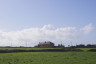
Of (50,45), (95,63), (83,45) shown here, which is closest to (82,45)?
(83,45)

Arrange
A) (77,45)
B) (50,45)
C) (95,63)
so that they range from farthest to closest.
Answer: (50,45)
(77,45)
(95,63)

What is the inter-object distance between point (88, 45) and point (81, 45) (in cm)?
685

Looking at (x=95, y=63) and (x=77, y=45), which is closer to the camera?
(x=95, y=63)

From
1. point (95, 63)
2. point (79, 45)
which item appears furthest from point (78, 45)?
point (95, 63)

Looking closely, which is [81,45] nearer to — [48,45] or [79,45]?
[79,45]

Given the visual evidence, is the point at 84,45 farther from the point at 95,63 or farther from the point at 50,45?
the point at 95,63

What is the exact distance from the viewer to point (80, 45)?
618ft

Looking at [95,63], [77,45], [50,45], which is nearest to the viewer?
[95,63]

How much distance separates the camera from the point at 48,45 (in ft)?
654

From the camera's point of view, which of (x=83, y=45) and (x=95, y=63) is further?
(x=83, y=45)

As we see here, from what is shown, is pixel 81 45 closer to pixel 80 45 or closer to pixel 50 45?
pixel 80 45

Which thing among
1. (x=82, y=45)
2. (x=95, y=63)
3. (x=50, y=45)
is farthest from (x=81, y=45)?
(x=95, y=63)

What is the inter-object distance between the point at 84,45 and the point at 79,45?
506cm

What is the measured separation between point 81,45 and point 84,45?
9.94 ft
